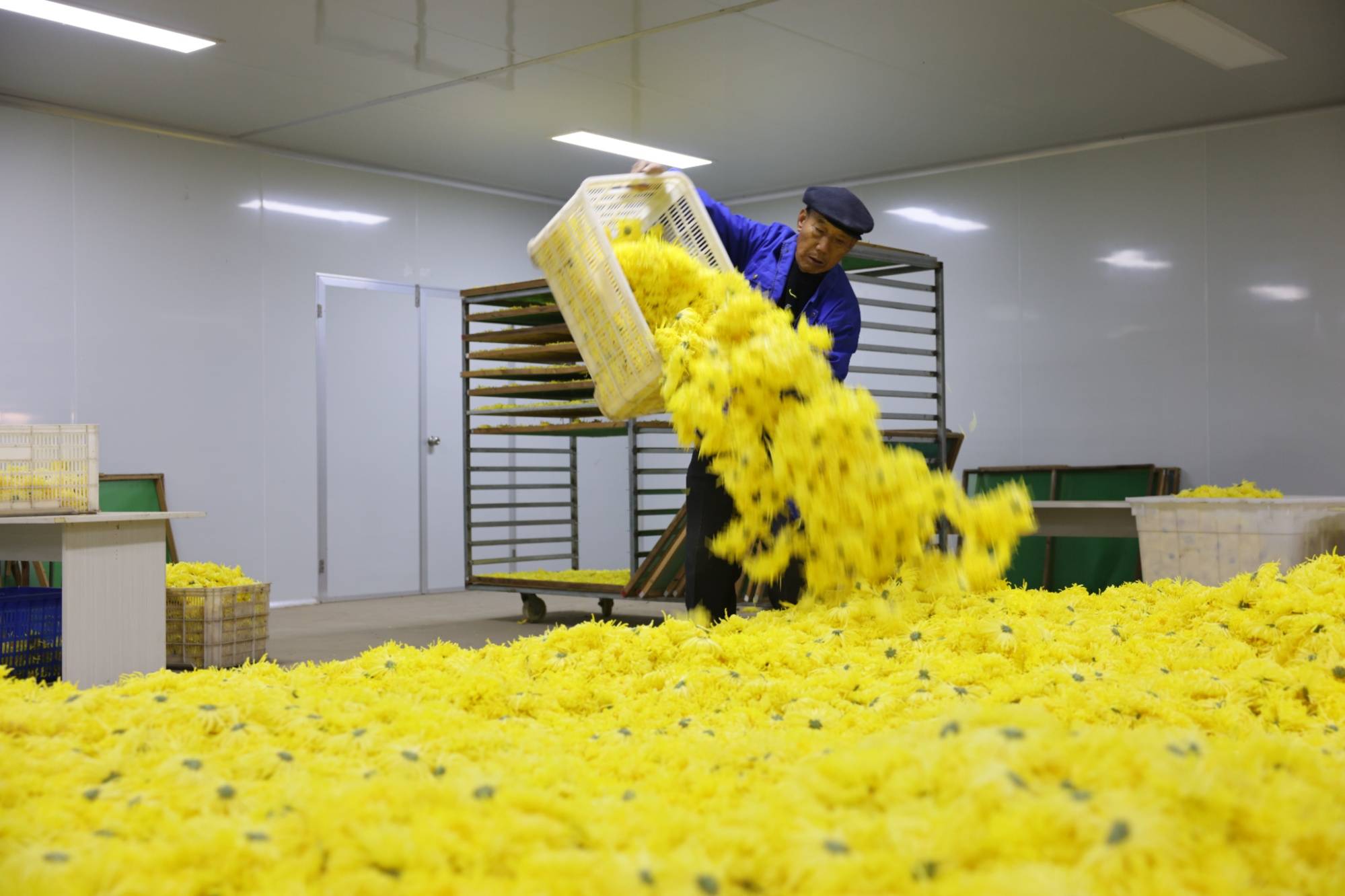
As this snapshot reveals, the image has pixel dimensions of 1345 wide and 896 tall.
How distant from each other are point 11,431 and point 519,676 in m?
3.31

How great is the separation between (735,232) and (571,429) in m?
3.24

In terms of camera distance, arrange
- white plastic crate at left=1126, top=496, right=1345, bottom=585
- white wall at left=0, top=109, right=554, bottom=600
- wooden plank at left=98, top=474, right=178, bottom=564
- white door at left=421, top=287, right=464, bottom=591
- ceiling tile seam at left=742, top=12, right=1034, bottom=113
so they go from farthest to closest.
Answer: white door at left=421, top=287, right=464, bottom=591
wooden plank at left=98, top=474, right=178, bottom=564
white wall at left=0, top=109, right=554, bottom=600
ceiling tile seam at left=742, top=12, right=1034, bottom=113
white plastic crate at left=1126, top=496, right=1345, bottom=585

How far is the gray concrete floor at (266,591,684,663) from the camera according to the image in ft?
19.7

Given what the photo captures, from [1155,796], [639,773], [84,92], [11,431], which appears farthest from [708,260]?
[84,92]

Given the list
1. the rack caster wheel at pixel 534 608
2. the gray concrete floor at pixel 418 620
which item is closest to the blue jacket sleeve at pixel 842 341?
the gray concrete floor at pixel 418 620

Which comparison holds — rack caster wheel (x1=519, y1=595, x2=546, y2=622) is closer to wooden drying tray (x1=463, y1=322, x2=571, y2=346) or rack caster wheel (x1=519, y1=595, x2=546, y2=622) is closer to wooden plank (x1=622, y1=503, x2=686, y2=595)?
wooden plank (x1=622, y1=503, x2=686, y2=595)

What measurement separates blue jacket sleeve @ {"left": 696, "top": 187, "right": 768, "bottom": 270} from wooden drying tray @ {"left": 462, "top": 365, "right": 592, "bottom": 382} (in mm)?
2785

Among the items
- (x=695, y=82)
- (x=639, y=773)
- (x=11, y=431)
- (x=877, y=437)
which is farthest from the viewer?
(x=695, y=82)

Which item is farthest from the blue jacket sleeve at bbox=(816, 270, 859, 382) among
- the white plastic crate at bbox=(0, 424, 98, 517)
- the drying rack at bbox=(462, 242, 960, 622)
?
the white plastic crate at bbox=(0, 424, 98, 517)

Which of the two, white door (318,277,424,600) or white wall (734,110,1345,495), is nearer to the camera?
white wall (734,110,1345,495)

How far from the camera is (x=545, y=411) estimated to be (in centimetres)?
683

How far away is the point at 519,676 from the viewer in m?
2.26

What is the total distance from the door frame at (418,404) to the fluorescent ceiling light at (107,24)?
2.61 meters

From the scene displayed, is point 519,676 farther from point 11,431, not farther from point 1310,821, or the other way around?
point 11,431
